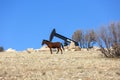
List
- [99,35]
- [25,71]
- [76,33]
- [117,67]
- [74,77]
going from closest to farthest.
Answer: [74,77]
[25,71]
[117,67]
[99,35]
[76,33]

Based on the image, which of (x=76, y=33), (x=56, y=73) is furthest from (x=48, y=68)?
(x=76, y=33)

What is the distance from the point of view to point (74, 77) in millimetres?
14648

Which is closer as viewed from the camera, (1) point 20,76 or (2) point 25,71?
(1) point 20,76

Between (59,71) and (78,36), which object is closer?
(59,71)

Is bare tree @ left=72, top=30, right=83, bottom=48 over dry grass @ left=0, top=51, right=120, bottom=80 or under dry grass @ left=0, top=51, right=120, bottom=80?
over

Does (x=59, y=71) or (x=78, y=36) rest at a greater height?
(x=78, y=36)

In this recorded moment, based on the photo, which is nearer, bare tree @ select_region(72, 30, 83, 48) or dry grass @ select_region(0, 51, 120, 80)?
dry grass @ select_region(0, 51, 120, 80)

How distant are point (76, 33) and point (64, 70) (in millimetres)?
48541

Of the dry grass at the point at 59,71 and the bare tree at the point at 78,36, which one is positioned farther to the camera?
the bare tree at the point at 78,36

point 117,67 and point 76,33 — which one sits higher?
point 76,33

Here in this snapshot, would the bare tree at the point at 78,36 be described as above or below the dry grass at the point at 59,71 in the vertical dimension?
above

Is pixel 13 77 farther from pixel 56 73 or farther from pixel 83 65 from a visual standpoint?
pixel 83 65

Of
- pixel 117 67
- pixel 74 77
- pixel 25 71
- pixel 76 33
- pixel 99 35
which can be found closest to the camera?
pixel 74 77

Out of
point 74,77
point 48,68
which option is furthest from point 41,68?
point 74,77
